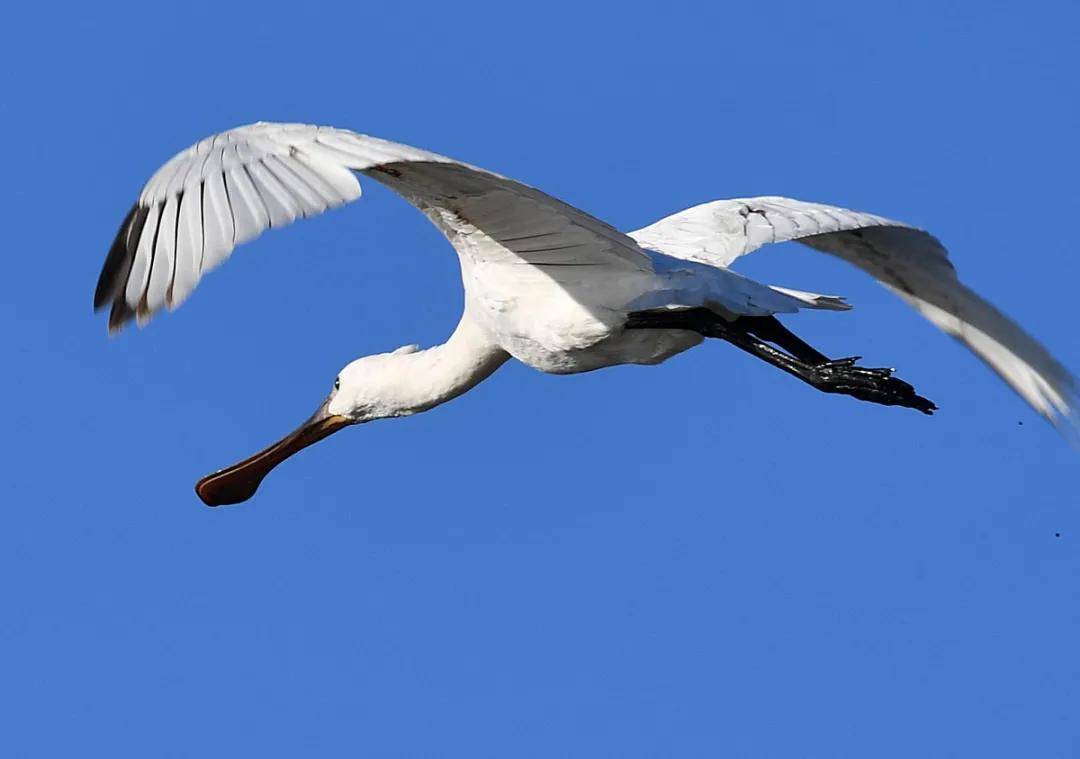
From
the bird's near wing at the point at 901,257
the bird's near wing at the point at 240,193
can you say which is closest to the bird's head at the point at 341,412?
the bird's near wing at the point at 901,257

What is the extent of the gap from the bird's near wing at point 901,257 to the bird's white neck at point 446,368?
1.16 meters

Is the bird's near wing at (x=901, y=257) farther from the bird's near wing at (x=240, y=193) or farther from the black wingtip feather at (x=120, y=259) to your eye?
the black wingtip feather at (x=120, y=259)

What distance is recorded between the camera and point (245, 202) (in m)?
8.85

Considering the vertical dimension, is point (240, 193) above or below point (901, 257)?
below

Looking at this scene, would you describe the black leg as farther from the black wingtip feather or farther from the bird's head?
the black wingtip feather

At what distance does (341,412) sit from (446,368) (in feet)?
4.26

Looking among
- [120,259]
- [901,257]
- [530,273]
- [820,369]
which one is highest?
[901,257]

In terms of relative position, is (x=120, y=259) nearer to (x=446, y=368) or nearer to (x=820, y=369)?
(x=446, y=368)

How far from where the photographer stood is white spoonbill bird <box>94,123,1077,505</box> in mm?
9000

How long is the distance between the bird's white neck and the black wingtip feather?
117 inches

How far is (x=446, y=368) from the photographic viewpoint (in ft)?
41.6

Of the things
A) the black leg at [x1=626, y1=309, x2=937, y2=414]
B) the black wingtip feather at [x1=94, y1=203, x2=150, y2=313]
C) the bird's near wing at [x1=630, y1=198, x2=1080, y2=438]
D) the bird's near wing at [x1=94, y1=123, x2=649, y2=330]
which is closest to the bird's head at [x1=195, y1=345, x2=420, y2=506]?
the bird's near wing at [x1=630, y1=198, x2=1080, y2=438]

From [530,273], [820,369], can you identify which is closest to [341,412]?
[530,273]

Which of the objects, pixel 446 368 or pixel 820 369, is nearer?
pixel 820 369
